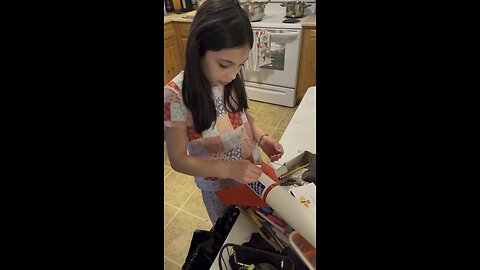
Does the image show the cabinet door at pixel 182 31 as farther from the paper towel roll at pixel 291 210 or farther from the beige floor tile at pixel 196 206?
the paper towel roll at pixel 291 210

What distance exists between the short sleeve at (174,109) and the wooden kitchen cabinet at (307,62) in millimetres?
1964

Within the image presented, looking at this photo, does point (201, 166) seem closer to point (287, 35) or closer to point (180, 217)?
point (180, 217)

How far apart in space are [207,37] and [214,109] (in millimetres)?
229

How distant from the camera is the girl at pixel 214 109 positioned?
601mm

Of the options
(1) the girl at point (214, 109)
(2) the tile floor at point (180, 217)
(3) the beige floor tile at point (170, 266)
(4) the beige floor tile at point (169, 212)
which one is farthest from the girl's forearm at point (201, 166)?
(4) the beige floor tile at point (169, 212)

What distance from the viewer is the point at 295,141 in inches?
41.6

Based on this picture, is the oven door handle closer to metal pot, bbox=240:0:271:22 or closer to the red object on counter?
metal pot, bbox=240:0:271:22

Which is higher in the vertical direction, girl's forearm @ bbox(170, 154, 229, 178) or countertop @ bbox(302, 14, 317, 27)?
countertop @ bbox(302, 14, 317, 27)

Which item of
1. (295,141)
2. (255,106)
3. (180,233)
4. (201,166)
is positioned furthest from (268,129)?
(201,166)

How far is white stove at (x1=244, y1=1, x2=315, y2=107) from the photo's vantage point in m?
2.38

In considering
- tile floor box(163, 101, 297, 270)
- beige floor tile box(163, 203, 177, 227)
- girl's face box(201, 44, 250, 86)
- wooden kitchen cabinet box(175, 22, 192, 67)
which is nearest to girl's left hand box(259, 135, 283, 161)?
girl's face box(201, 44, 250, 86)

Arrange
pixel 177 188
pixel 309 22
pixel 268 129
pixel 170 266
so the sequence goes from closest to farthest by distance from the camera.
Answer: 1. pixel 170 266
2. pixel 177 188
3. pixel 309 22
4. pixel 268 129

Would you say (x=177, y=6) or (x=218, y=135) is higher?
(x=177, y=6)
